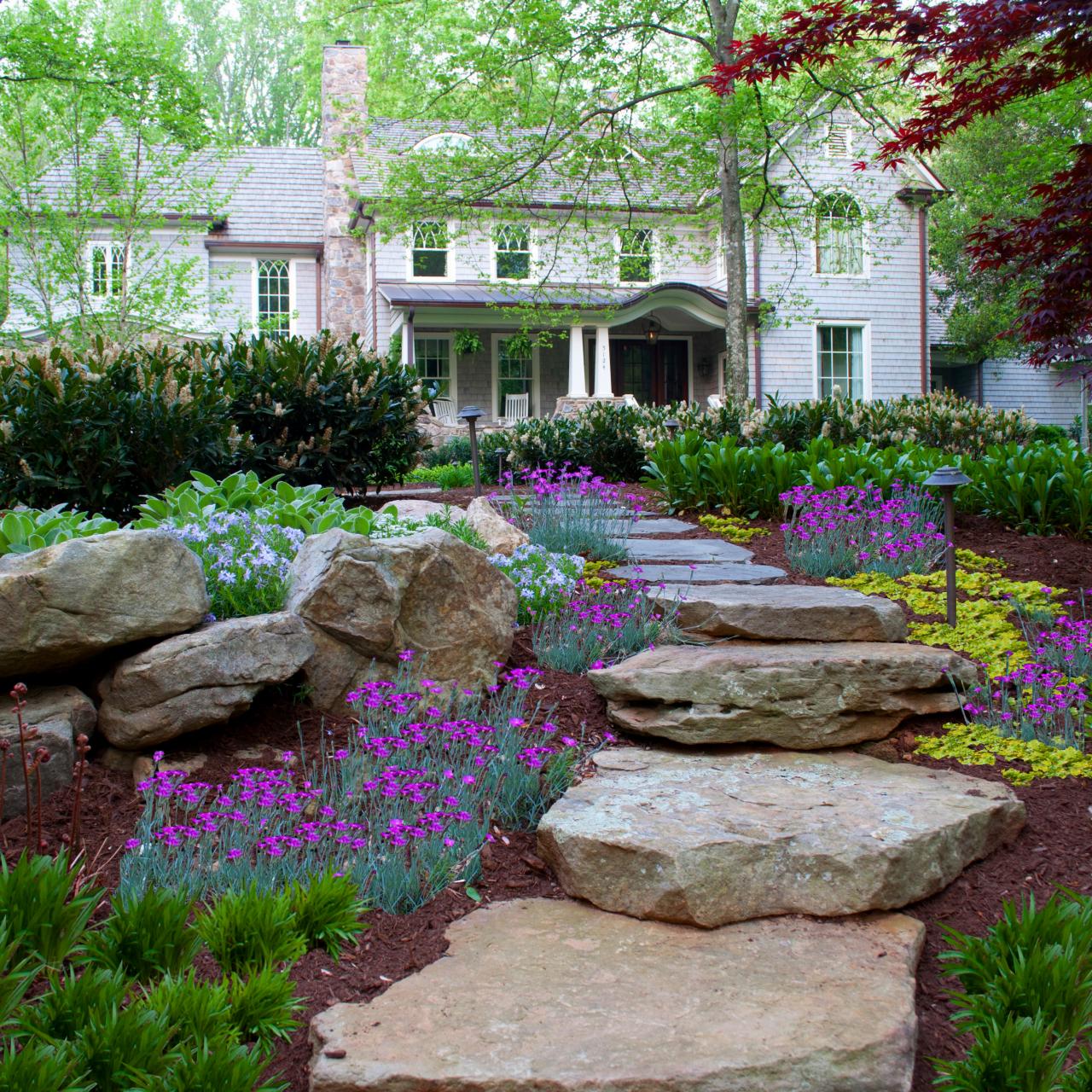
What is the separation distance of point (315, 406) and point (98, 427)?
1789 mm

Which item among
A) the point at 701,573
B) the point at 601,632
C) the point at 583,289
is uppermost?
the point at 583,289

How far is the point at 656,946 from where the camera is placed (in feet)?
8.76

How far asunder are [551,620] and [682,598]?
2.02ft

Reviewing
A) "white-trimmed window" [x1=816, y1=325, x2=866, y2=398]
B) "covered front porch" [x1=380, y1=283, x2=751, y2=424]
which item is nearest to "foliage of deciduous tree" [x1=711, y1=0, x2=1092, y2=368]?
"covered front porch" [x1=380, y1=283, x2=751, y2=424]

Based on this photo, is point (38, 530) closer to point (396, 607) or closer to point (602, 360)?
point (396, 607)

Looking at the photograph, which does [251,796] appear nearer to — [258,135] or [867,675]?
[867,675]

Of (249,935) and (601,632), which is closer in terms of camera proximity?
(249,935)

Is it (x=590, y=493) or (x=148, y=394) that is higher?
(x=148, y=394)

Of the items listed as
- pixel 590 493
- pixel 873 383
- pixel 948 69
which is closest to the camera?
pixel 948 69

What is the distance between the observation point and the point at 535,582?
497cm

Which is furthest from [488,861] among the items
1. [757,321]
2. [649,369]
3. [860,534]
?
[649,369]

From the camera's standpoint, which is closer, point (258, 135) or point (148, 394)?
point (148, 394)

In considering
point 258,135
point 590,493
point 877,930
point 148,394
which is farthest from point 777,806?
point 258,135

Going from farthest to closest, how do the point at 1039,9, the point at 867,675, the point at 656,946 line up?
the point at 1039,9 → the point at 867,675 → the point at 656,946
